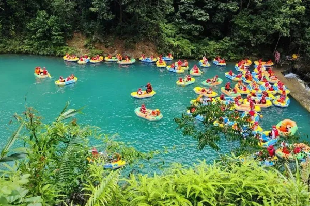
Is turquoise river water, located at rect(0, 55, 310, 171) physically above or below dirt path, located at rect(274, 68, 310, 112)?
below

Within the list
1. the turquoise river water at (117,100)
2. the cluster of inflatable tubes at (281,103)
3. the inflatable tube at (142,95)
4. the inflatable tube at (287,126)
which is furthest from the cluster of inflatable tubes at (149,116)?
the cluster of inflatable tubes at (281,103)

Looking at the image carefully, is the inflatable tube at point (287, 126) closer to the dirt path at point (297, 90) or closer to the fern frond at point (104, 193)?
the dirt path at point (297, 90)

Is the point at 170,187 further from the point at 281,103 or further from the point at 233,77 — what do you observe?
the point at 233,77

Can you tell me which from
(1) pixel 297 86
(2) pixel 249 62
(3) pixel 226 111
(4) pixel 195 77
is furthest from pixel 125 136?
(2) pixel 249 62

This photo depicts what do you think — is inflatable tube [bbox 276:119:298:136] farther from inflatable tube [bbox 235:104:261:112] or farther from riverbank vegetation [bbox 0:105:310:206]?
riverbank vegetation [bbox 0:105:310:206]

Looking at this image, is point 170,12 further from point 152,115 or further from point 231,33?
point 152,115

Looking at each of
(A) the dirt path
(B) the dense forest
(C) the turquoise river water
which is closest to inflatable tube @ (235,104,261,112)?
(C) the turquoise river water

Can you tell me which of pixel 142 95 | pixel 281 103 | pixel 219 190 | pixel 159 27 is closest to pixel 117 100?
pixel 142 95
